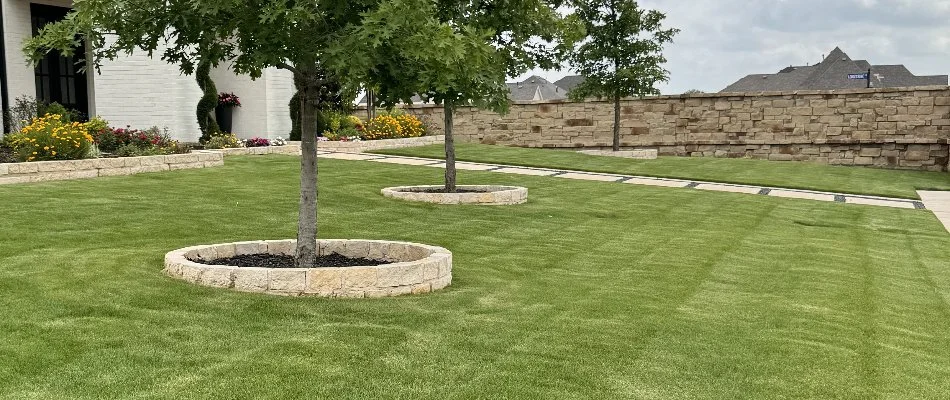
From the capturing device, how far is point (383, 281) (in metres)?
6.55

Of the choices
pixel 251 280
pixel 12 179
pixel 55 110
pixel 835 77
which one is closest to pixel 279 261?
pixel 251 280

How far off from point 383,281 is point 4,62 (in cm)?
1550

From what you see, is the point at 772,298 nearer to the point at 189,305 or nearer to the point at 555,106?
the point at 189,305

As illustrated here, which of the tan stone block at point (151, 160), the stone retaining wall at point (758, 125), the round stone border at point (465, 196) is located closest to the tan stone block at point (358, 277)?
the round stone border at point (465, 196)

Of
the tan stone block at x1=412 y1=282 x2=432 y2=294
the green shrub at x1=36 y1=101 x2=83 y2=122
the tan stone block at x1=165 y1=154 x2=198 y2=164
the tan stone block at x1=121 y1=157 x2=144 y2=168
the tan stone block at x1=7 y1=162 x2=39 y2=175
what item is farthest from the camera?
the green shrub at x1=36 y1=101 x2=83 y2=122

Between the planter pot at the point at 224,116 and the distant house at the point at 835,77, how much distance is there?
3288 cm

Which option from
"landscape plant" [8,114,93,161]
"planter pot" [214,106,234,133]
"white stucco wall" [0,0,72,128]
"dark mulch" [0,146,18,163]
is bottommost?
"dark mulch" [0,146,18,163]

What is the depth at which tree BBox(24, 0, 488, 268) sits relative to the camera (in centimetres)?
575

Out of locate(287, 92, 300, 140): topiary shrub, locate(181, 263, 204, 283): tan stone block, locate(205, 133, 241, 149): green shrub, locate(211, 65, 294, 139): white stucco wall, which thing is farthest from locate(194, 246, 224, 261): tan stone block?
locate(287, 92, 300, 140): topiary shrub

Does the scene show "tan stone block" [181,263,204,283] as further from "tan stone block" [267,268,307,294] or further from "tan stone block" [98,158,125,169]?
"tan stone block" [98,158,125,169]

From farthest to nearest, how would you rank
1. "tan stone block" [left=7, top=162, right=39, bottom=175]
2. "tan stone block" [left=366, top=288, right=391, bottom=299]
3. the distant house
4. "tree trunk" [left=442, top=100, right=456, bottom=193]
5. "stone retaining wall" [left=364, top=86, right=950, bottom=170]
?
the distant house
"stone retaining wall" [left=364, top=86, right=950, bottom=170]
"tree trunk" [left=442, top=100, right=456, bottom=193]
"tan stone block" [left=7, top=162, right=39, bottom=175]
"tan stone block" [left=366, top=288, right=391, bottom=299]

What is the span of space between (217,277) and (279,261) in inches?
42.4

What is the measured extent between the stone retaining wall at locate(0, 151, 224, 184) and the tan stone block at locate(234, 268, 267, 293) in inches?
347

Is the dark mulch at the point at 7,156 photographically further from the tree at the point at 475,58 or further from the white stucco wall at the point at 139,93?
the tree at the point at 475,58
